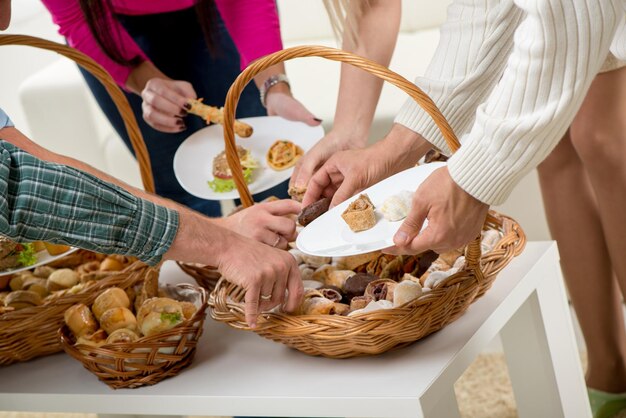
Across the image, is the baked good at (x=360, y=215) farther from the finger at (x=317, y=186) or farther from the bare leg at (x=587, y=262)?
the bare leg at (x=587, y=262)

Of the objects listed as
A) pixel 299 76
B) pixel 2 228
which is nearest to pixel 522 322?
pixel 2 228

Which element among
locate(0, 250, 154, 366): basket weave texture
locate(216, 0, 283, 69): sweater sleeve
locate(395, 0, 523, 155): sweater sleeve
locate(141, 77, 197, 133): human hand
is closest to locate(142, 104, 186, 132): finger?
locate(141, 77, 197, 133): human hand

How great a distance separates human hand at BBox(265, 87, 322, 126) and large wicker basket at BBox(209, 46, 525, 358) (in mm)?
539

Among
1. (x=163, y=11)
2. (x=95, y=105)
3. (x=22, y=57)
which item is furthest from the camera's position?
(x=22, y=57)

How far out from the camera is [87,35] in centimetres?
198

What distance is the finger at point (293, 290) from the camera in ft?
4.05

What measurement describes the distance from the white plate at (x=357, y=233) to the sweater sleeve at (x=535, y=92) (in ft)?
0.52

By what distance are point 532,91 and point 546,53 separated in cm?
5

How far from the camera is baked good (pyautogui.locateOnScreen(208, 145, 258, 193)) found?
71.1 inches

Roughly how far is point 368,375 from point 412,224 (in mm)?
224

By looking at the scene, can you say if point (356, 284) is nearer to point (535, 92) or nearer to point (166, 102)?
point (535, 92)

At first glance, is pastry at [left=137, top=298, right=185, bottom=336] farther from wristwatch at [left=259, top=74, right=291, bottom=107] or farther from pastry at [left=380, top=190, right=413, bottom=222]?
wristwatch at [left=259, top=74, right=291, bottom=107]

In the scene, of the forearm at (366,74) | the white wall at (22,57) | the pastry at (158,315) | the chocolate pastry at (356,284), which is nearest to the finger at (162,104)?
the forearm at (366,74)

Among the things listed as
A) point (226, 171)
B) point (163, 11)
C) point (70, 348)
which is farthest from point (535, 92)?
point (163, 11)
